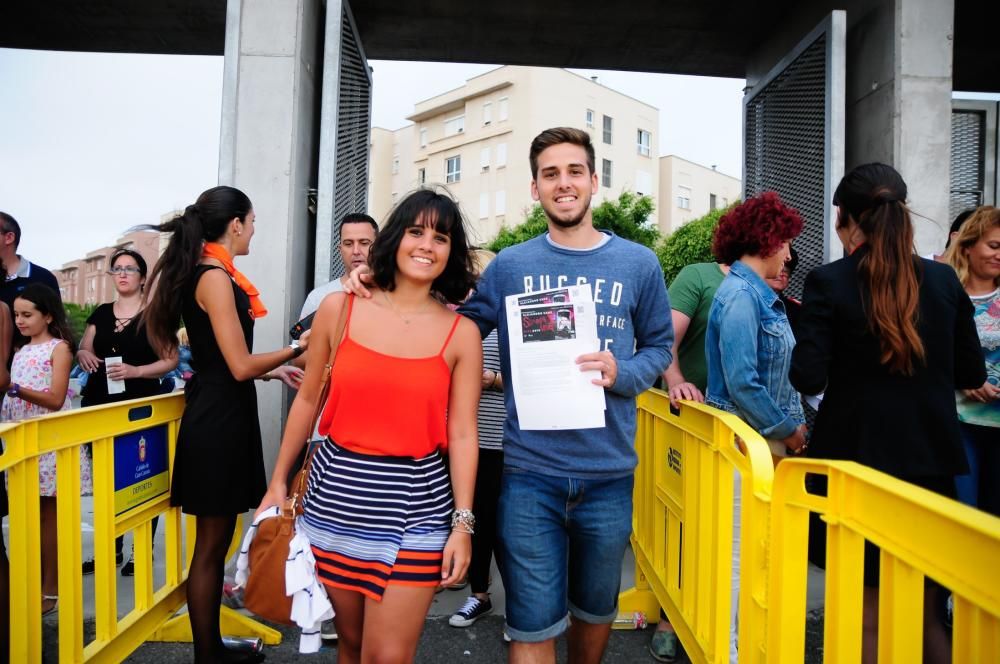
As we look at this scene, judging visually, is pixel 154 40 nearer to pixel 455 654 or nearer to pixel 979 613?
pixel 455 654

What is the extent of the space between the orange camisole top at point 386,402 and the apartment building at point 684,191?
5018cm

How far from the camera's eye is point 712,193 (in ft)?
176

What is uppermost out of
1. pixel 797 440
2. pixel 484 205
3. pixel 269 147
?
pixel 484 205

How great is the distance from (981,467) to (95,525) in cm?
399

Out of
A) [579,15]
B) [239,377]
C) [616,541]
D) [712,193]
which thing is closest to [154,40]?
[579,15]

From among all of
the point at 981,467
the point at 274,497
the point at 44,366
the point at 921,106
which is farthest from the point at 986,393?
the point at 44,366

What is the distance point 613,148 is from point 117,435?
45.6 meters

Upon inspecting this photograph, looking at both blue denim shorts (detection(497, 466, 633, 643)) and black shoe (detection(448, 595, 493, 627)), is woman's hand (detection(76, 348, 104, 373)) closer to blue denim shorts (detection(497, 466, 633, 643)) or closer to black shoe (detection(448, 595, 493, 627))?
black shoe (detection(448, 595, 493, 627))

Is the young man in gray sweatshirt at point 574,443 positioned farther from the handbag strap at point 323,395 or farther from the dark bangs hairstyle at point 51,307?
the dark bangs hairstyle at point 51,307

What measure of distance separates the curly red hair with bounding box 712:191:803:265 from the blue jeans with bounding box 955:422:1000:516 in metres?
1.45

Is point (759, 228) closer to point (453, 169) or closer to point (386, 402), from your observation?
point (386, 402)

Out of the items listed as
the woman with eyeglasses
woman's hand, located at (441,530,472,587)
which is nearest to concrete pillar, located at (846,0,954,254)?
woman's hand, located at (441,530,472,587)

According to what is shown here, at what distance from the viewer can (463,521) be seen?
2084mm

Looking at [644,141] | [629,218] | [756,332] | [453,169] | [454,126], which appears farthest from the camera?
[644,141]
